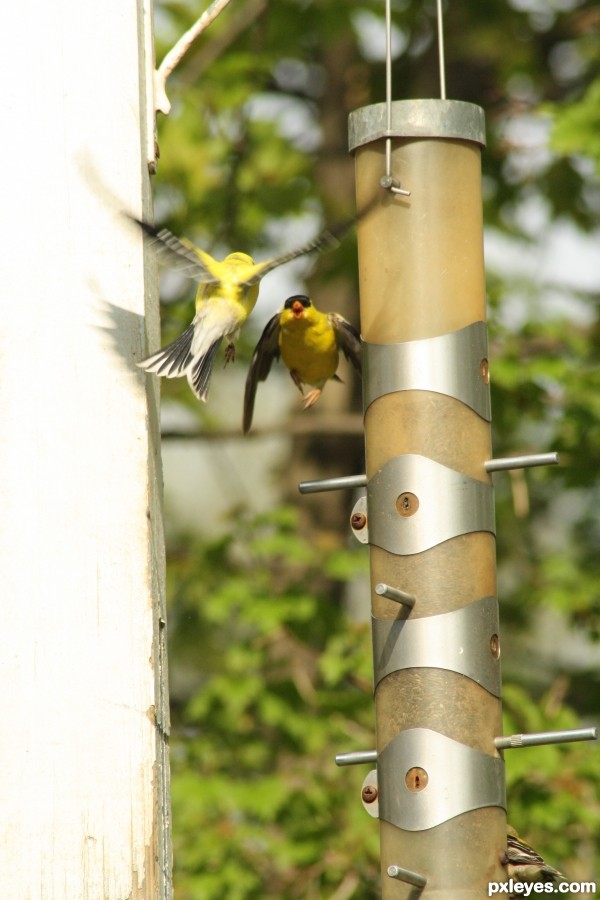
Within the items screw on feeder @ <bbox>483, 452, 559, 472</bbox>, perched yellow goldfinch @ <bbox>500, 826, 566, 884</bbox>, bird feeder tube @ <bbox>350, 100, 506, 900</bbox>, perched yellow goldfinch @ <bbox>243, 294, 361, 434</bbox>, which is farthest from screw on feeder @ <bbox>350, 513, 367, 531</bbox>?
perched yellow goldfinch @ <bbox>243, 294, 361, 434</bbox>

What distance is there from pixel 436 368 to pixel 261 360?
1.35m

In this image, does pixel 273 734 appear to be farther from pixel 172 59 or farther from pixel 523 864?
pixel 172 59

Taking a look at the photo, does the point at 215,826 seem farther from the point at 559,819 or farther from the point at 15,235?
the point at 15,235

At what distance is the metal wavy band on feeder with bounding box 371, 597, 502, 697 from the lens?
2.87m

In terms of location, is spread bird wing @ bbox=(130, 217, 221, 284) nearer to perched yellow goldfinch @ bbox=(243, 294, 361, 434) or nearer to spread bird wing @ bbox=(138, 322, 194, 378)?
spread bird wing @ bbox=(138, 322, 194, 378)

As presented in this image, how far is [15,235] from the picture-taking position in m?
2.64

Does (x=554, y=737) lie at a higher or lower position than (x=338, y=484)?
lower

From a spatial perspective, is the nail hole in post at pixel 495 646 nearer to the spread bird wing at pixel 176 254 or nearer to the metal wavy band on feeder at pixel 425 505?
the metal wavy band on feeder at pixel 425 505

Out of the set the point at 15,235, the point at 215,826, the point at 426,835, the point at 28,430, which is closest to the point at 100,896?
the point at 426,835

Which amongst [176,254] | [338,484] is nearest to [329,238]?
[176,254]

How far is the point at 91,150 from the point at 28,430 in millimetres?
620

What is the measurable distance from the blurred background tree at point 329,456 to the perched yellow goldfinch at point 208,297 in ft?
9.16

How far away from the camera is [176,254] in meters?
2.83

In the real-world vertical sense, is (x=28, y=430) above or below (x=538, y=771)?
above
